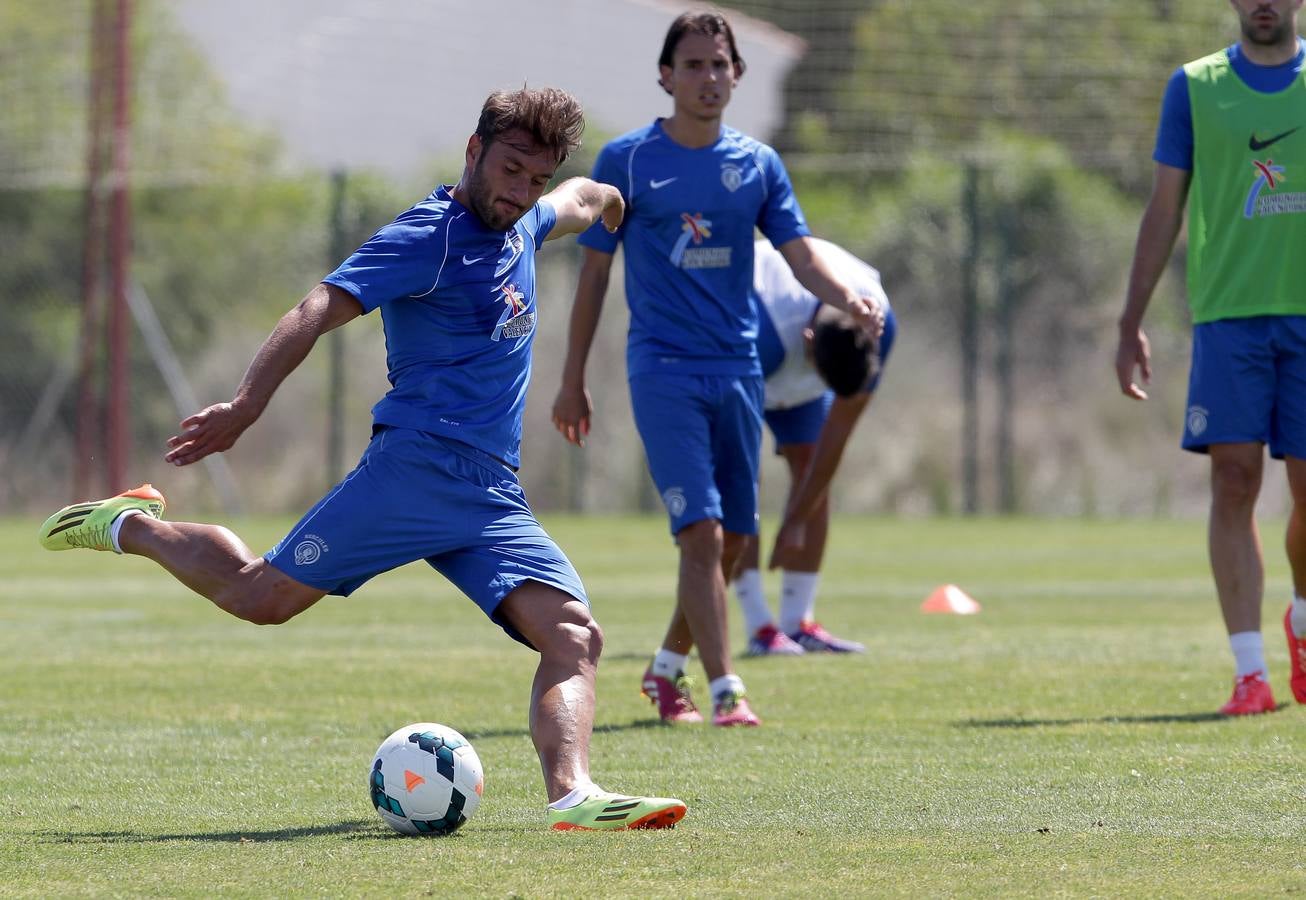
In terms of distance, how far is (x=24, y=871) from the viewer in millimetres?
4582

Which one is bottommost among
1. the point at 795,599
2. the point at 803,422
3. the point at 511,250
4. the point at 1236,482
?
the point at 795,599

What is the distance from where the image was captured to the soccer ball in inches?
201

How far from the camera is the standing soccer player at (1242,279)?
7199 mm

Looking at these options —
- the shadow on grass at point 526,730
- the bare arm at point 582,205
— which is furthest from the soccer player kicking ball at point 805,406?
the bare arm at point 582,205

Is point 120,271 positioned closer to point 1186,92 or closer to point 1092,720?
point 1186,92

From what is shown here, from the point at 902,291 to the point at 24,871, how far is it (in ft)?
63.9

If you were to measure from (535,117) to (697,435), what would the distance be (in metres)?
2.31

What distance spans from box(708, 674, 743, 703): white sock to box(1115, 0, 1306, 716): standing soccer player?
175 centimetres

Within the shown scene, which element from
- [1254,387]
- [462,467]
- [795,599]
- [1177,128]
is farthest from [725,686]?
[795,599]

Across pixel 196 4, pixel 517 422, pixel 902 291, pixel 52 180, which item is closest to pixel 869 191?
pixel 902 291

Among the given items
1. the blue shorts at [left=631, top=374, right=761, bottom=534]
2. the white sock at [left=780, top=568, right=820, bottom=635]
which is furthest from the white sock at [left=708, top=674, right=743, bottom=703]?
the white sock at [left=780, top=568, right=820, bottom=635]

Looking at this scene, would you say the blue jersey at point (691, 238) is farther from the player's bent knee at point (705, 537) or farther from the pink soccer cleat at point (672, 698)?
the pink soccer cleat at point (672, 698)

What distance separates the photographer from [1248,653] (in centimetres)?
716

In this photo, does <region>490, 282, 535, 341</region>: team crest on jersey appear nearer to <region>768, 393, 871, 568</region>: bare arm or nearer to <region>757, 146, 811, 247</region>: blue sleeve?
<region>757, 146, 811, 247</region>: blue sleeve
